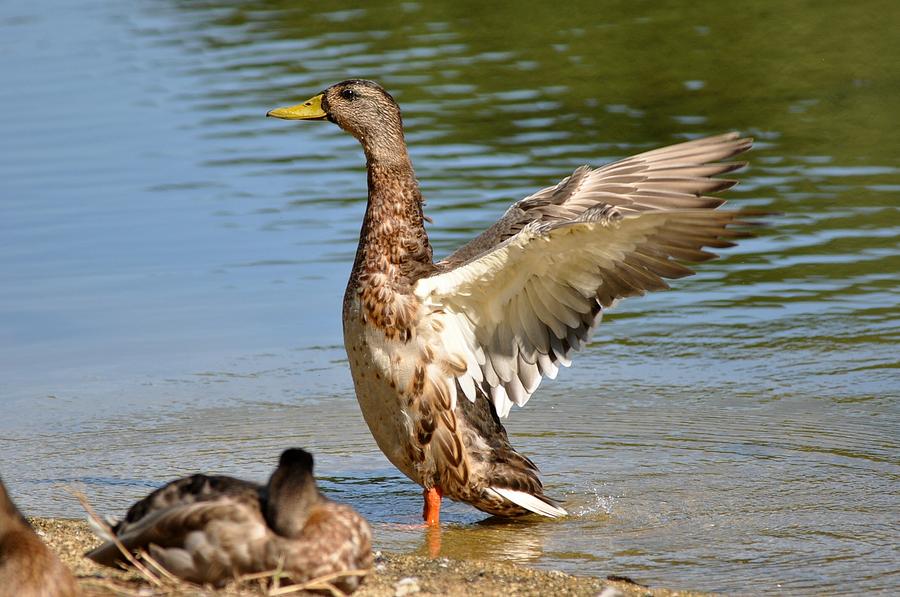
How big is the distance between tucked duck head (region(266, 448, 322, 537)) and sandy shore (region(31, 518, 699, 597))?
24 centimetres

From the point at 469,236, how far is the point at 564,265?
4893mm

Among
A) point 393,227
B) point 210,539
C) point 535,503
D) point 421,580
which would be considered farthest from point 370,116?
point 210,539

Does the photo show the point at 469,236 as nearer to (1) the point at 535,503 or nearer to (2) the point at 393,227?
(2) the point at 393,227

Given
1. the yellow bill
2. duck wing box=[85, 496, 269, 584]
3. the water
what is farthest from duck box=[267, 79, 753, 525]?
duck wing box=[85, 496, 269, 584]

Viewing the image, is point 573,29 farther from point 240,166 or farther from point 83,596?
point 83,596

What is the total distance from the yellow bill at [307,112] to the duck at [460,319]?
0.24 metres

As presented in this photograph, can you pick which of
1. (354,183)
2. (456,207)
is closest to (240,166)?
(354,183)

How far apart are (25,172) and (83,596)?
1048 cm

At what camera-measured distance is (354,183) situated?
14242 mm

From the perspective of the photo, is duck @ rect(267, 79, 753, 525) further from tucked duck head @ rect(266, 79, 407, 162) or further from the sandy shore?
the sandy shore

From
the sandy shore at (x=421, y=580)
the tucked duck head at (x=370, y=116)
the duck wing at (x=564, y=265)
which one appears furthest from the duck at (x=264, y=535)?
the tucked duck head at (x=370, y=116)

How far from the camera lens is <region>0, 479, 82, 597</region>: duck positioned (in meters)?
4.87

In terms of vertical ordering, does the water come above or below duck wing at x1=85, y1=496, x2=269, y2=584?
below

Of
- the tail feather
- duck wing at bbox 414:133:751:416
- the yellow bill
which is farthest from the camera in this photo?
the yellow bill
